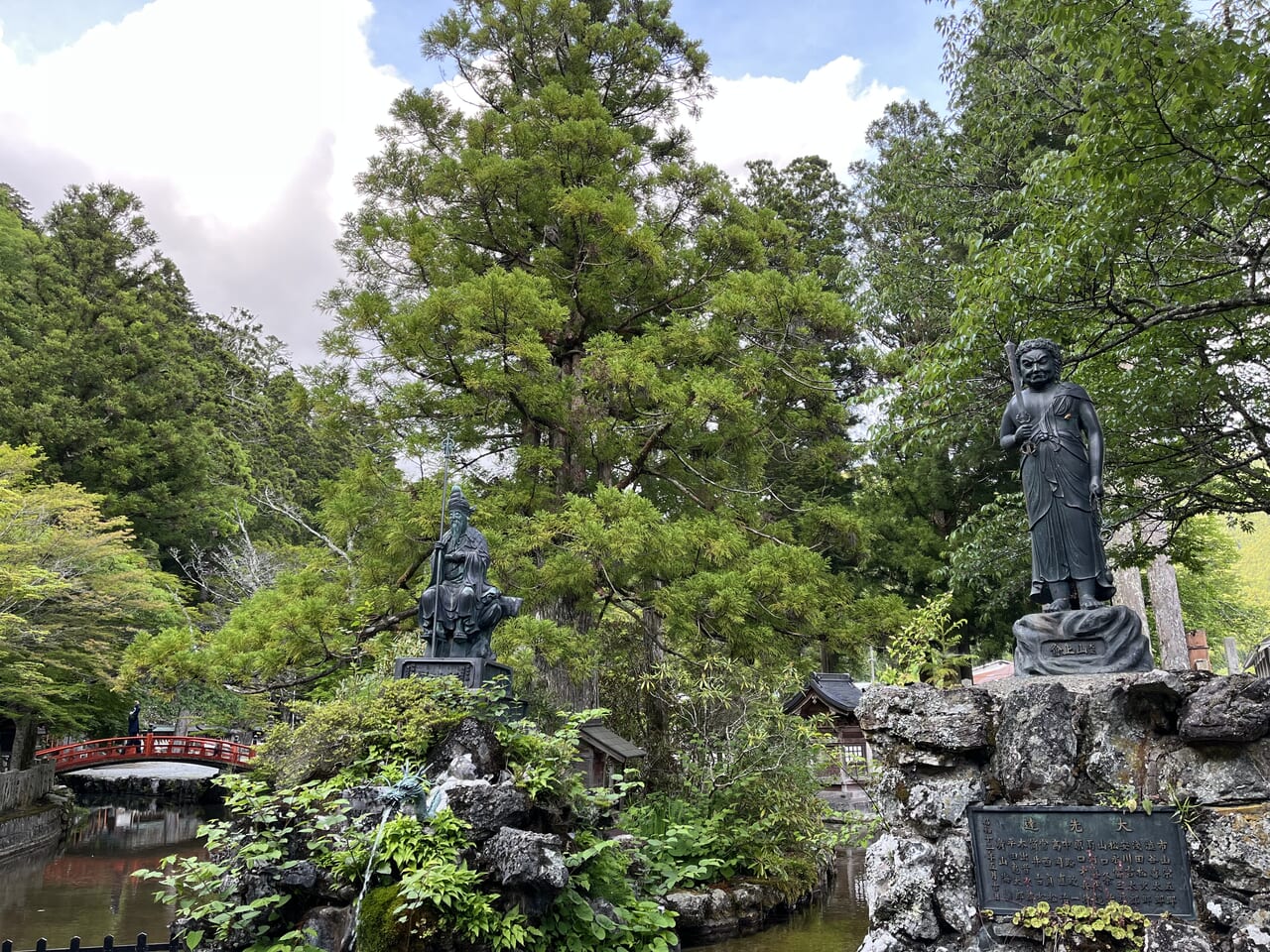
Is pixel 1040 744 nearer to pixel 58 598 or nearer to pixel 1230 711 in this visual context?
pixel 1230 711

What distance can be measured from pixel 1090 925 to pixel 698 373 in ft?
25.4

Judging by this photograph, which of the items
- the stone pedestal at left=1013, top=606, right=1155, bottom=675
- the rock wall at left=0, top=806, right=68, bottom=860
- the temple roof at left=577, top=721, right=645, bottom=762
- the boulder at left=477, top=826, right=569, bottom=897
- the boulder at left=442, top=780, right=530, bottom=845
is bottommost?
the rock wall at left=0, top=806, right=68, bottom=860

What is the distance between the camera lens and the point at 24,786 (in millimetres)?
15297

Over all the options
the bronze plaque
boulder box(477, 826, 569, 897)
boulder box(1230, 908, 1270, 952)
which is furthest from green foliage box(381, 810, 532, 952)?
boulder box(1230, 908, 1270, 952)

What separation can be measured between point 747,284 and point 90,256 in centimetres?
2180

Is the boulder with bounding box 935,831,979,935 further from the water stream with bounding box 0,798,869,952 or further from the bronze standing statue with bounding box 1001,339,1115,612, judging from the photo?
the water stream with bounding box 0,798,869,952

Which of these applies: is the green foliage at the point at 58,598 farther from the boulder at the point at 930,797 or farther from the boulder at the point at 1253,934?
the boulder at the point at 1253,934

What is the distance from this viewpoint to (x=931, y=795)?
15.5 ft

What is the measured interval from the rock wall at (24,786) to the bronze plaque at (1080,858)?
16260mm

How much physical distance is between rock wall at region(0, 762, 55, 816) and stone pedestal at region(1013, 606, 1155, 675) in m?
16.6

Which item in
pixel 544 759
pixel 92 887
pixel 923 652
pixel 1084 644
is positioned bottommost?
pixel 92 887

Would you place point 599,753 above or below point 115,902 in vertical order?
above

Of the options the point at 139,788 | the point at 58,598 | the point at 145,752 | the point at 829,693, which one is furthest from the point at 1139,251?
the point at 139,788

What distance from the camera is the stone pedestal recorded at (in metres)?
4.77
